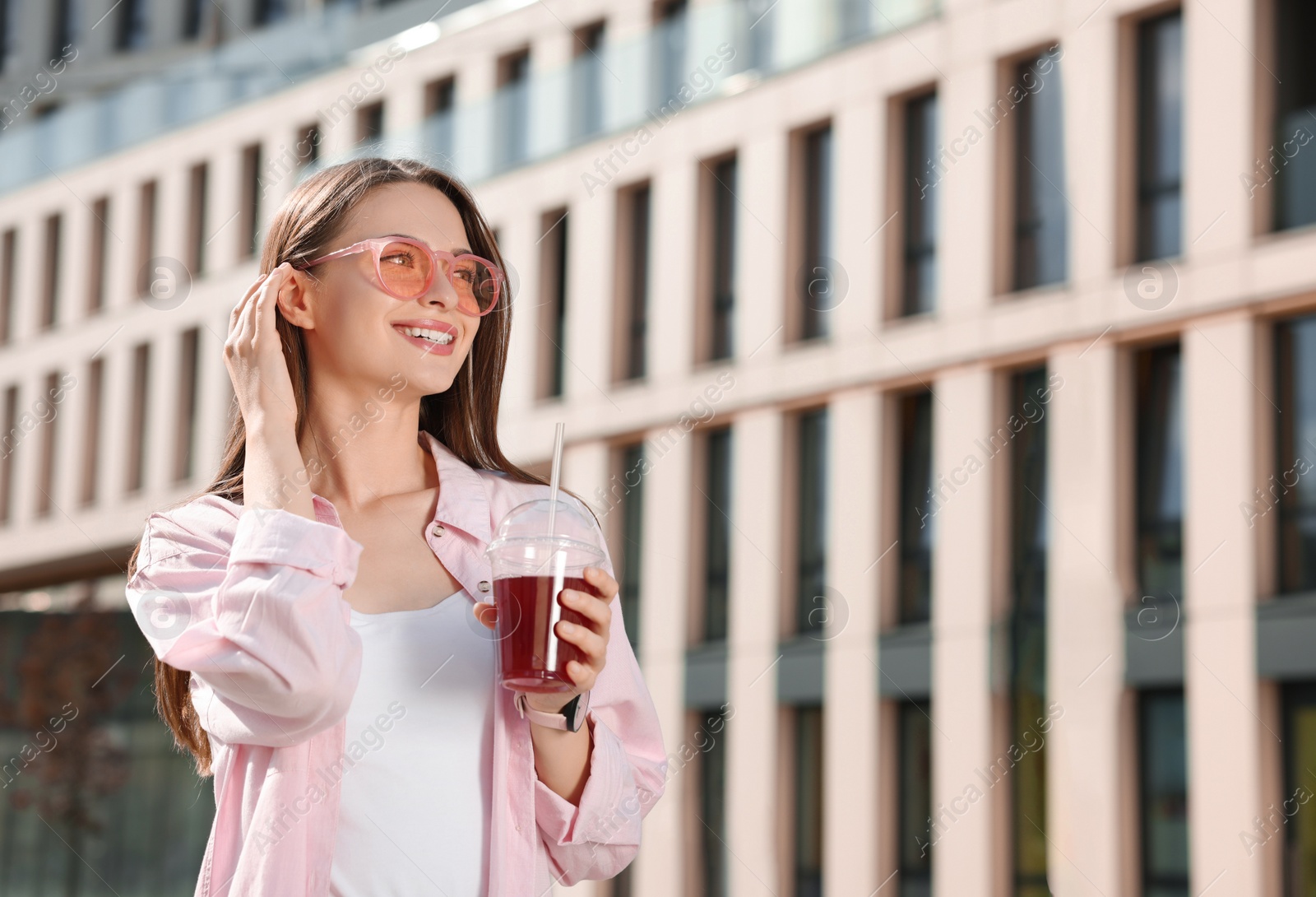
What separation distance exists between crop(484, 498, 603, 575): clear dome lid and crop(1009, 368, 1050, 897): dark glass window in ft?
38.8

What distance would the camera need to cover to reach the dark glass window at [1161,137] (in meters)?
13.7

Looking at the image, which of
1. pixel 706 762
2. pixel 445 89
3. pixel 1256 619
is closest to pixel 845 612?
pixel 706 762

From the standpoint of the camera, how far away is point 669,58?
16.8 metres

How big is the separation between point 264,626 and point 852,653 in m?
13.3

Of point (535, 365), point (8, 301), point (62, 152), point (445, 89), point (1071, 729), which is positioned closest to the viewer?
point (1071, 729)

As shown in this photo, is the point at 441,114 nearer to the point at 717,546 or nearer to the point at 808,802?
the point at 717,546

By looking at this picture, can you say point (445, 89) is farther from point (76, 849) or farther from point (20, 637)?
point (76, 849)

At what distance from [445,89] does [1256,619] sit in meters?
11.7

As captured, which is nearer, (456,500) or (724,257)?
(456,500)

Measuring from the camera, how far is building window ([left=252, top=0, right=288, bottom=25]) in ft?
75.6

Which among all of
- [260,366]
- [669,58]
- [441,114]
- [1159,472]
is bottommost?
[260,366]

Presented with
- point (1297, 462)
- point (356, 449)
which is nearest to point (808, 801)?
point (1297, 462)

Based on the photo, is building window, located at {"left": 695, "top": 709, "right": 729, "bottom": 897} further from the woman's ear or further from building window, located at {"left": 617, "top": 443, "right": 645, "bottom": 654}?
the woman's ear

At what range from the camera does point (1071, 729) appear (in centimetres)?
1323
